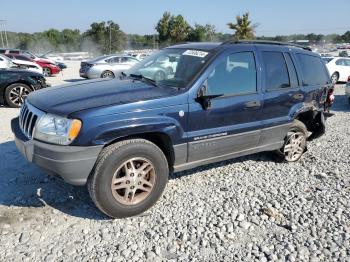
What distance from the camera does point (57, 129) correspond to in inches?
127

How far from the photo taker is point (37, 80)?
9.17 meters

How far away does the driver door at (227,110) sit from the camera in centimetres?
386

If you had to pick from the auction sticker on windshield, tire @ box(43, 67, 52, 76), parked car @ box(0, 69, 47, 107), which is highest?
the auction sticker on windshield

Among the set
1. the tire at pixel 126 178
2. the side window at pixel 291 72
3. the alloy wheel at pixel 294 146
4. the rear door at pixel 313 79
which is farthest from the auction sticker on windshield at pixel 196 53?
the alloy wheel at pixel 294 146

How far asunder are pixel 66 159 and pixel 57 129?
1.00ft

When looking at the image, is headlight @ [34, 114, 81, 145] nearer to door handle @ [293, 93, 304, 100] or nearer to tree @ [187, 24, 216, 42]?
door handle @ [293, 93, 304, 100]

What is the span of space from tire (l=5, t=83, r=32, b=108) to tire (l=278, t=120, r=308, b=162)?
22.6 feet

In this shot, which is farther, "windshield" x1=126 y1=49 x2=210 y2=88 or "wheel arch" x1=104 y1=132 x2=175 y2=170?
"windshield" x1=126 y1=49 x2=210 y2=88

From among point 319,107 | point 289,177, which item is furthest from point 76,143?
point 319,107

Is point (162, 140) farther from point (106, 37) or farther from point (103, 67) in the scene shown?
point (106, 37)

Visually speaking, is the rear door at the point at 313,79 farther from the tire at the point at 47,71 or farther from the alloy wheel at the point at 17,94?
the tire at the point at 47,71

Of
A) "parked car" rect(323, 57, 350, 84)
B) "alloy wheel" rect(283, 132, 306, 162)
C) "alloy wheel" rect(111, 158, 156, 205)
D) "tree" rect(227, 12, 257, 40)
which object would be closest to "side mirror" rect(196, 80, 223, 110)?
"alloy wheel" rect(111, 158, 156, 205)

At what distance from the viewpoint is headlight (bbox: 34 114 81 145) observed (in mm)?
3143

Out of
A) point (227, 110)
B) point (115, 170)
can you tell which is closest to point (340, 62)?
point (227, 110)
